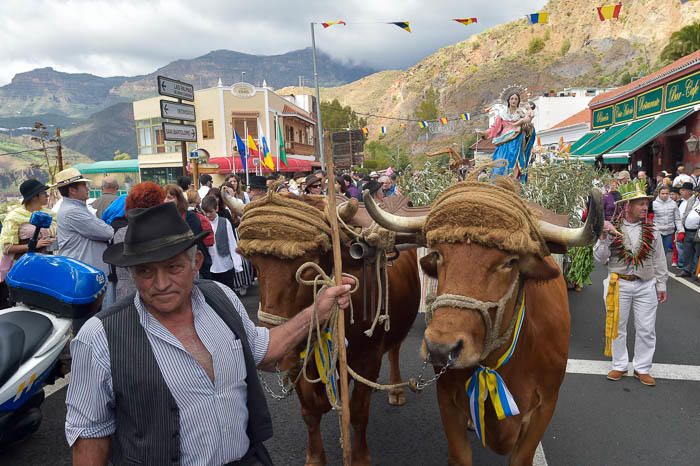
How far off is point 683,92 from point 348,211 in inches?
801

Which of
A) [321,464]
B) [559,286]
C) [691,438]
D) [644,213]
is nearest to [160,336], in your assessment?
[321,464]

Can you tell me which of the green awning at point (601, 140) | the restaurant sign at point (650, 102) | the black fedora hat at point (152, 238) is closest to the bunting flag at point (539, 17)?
the restaurant sign at point (650, 102)

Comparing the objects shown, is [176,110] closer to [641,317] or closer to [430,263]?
[430,263]

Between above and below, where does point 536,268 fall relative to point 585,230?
below

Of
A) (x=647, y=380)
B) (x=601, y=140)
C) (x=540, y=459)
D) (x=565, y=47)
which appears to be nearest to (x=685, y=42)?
(x=601, y=140)

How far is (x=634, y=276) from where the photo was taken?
4.71m

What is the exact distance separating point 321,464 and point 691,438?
3032 millimetres

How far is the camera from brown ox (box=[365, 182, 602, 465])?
6.32 ft

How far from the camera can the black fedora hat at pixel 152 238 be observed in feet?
5.61

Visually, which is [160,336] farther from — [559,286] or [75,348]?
[559,286]

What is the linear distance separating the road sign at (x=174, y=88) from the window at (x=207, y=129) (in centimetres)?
2284

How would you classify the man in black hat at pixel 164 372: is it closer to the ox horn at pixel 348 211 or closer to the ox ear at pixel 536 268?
the ox horn at pixel 348 211

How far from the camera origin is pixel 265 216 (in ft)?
8.70

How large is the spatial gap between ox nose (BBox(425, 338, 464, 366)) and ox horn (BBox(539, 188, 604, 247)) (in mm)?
766
